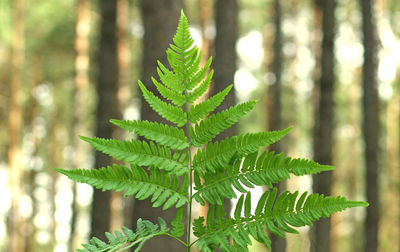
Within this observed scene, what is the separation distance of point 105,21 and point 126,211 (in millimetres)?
12019

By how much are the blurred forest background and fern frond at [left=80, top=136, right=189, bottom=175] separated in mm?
271

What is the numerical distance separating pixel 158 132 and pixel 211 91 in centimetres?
659

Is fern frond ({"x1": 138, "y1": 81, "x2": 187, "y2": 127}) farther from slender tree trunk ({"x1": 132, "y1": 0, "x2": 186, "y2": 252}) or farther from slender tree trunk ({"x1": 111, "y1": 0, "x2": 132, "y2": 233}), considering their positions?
slender tree trunk ({"x1": 111, "y1": 0, "x2": 132, "y2": 233})

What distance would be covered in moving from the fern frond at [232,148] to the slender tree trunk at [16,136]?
48.4 ft

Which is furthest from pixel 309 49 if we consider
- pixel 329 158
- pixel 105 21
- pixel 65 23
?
pixel 105 21

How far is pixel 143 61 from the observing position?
4.82 m

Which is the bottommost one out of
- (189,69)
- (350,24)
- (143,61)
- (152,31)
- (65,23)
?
(189,69)

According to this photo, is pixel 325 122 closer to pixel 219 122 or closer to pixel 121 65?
pixel 121 65

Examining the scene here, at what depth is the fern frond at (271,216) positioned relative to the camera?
1.02 m

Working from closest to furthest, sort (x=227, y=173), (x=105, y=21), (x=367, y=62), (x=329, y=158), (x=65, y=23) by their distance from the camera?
(x=227, y=173), (x=105, y=21), (x=329, y=158), (x=367, y=62), (x=65, y=23)

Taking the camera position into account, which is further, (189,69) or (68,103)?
(68,103)

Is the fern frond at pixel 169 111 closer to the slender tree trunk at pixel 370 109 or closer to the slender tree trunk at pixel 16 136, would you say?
the slender tree trunk at pixel 370 109

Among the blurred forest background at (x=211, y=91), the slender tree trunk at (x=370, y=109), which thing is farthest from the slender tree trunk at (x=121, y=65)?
the slender tree trunk at (x=370, y=109)

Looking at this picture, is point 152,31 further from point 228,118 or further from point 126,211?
point 126,211
